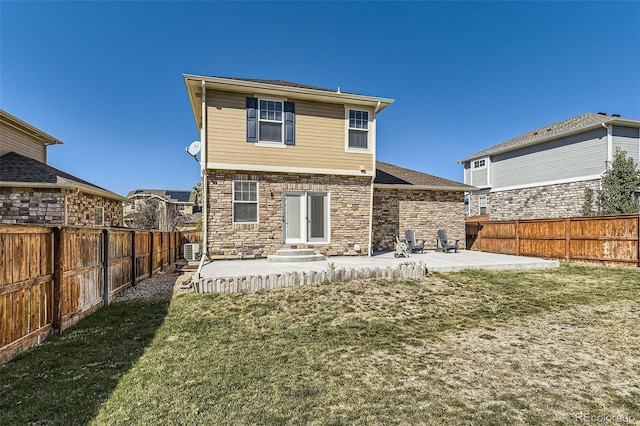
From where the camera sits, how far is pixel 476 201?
2306cm

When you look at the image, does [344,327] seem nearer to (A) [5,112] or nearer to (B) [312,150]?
(B) [312,150]

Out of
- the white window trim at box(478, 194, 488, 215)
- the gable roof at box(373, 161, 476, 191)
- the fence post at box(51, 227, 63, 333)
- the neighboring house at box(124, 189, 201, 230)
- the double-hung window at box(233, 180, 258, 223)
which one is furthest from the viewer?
the white window trim at box(478, 194, 488, 215)

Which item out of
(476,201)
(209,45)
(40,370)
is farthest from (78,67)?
(476,201)

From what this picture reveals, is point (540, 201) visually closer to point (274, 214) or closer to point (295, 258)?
point (295, 258)

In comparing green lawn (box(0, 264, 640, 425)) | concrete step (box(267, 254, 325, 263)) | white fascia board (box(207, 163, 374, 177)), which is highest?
white fascia board (box(207, 163, 374, 177))

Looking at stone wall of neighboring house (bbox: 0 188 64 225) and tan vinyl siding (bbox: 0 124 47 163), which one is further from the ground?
tan vinyl siding (bbox: 0 124 47 163)

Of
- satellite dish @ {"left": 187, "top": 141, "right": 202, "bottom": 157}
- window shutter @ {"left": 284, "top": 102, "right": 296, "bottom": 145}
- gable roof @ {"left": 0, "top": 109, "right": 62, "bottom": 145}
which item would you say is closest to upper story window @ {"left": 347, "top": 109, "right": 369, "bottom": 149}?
window shutter @ {"left": 284, "top": 102, "right": 296, "bottom": 145}

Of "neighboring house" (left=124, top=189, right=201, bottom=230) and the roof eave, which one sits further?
"neighboring house" (left=124, top=189, right=201, bottom=230)

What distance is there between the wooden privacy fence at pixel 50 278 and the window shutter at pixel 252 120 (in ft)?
15.7

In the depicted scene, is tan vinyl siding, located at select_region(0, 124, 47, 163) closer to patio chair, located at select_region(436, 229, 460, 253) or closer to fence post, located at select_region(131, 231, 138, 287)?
fence post, located at select_region(131, 231, 138, 287)

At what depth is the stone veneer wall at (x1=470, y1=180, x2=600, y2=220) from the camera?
16844mm

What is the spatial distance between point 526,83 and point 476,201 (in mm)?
8653

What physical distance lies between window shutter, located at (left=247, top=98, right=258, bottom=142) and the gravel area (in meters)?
4.67

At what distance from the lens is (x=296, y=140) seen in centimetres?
1062
